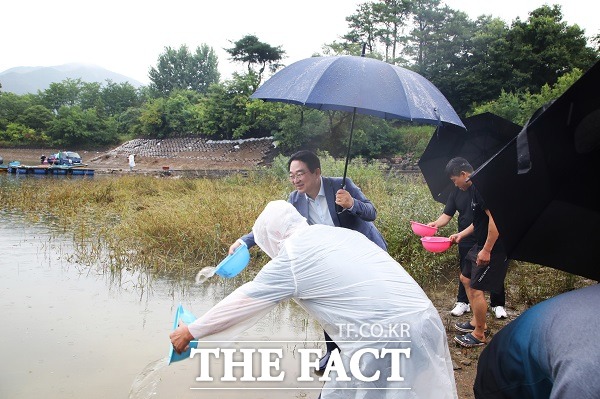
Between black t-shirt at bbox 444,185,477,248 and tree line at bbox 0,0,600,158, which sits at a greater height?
tree line at bbox 0,0,600,158

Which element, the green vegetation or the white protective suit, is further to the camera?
the green vegetation

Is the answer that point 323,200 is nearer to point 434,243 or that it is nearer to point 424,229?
point 434,243

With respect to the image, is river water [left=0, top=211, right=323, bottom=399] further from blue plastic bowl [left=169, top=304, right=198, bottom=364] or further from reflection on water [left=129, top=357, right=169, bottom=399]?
blue plastic bowl [left=169, top=304, right=198, bottom=364]

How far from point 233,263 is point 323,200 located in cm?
88

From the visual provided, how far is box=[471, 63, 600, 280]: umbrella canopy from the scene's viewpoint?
1.03m

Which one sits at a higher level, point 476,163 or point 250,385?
point 476,163

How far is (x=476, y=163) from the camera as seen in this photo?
156 inches

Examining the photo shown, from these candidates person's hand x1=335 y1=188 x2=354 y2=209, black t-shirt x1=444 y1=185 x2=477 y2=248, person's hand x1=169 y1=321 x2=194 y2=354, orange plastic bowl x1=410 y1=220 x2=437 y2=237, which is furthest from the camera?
orange plastic bowl x1=410 y1=220 x2=437 y2=237

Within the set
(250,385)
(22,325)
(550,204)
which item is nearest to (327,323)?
(550,204)

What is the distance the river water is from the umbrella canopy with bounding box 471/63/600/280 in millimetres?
2132

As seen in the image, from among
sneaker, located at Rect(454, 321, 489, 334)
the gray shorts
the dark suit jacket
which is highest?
the dark suit jacket

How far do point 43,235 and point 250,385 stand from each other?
19.7ft

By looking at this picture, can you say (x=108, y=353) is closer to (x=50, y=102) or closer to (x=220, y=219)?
(x=220, y=219)

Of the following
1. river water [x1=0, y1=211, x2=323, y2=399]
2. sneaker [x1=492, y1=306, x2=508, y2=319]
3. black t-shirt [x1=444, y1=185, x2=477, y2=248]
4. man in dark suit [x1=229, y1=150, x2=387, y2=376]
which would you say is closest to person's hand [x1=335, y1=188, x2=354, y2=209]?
man in dark suit [x1=229, y1=150, x2=387, y2=376]
